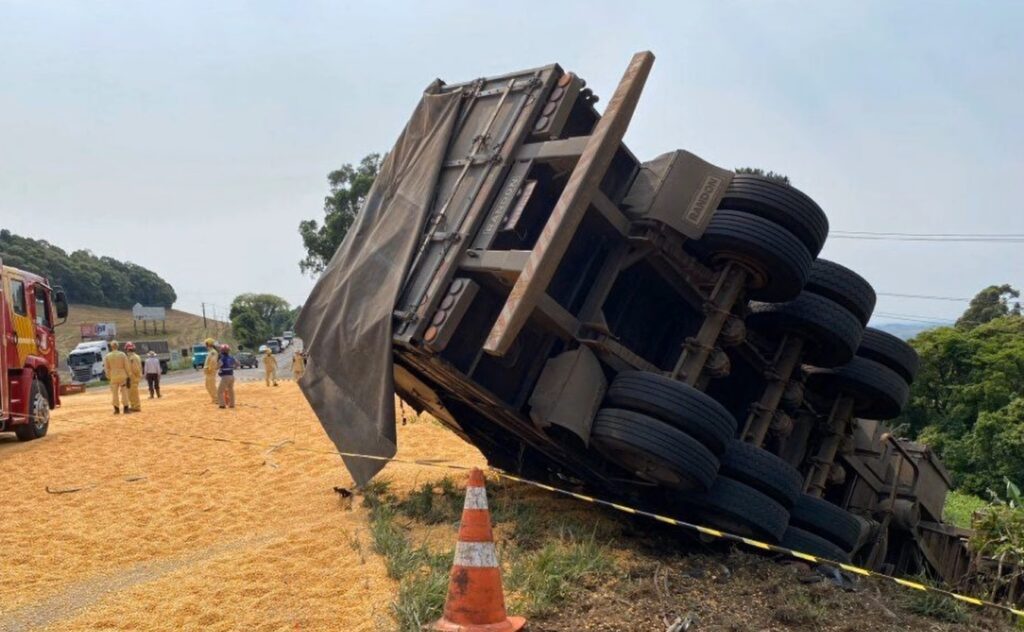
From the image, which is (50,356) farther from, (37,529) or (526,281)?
(526,281)

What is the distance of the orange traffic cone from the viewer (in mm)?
3684

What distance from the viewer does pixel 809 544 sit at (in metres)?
5.71

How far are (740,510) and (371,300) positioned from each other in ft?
9.25

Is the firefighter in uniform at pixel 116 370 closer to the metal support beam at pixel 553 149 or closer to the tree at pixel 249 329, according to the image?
the metal support beam at pixel 553 149

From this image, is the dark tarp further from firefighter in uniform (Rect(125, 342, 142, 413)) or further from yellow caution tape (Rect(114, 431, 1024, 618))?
firefighter in uniform (Rect(125, 342, 142, 413))

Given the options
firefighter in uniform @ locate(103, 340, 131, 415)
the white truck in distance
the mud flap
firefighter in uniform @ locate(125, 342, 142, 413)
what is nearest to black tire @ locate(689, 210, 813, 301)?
the mud flap

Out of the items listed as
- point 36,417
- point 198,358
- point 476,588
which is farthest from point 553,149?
point 198,358

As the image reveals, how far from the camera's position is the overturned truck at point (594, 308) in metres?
5.13

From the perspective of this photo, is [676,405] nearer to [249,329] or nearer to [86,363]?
[86,363]

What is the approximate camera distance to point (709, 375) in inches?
224

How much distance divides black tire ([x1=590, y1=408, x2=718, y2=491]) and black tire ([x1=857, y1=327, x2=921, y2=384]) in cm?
258

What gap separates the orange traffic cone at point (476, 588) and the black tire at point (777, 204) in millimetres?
2906

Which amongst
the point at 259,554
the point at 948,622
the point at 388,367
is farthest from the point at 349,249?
the point at 948,622

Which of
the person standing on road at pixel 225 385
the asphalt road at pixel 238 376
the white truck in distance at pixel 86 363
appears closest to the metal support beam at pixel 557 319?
the person standing on road at pixel 225 385
